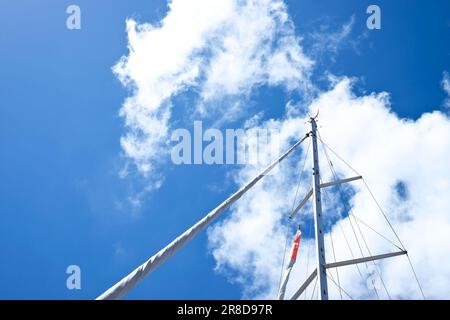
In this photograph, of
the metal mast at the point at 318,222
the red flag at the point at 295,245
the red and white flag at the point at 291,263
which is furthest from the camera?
the red flag at the point at 295,245

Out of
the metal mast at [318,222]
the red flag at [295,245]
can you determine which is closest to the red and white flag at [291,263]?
the red flag at [295,245]

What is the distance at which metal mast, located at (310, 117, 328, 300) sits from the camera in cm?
1627

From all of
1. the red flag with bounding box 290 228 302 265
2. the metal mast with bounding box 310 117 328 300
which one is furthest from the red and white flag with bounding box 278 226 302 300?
the metal mast with bounding box 310 117 328 300

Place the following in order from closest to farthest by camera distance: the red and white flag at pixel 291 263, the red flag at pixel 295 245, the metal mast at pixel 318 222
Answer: the metal mast at pixel 318 222
the red and white flag at pixel 291 263
the red flag at pixel 295 245

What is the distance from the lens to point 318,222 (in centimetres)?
1909

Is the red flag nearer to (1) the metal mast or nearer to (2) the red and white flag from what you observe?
(2) the red and white flag

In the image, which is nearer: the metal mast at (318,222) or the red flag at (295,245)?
the metal mast at (318,222)

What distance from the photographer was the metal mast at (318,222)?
16.3 m

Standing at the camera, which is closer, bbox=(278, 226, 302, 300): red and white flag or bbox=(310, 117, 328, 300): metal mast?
bbox=(310, 117, 328, 300): metal mast

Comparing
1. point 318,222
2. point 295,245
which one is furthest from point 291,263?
point 318,222

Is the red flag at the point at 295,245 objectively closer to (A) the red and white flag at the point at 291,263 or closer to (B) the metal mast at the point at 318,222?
(A) the red and white flag at the point at 291,263

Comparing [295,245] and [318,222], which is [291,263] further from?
[318,222]
